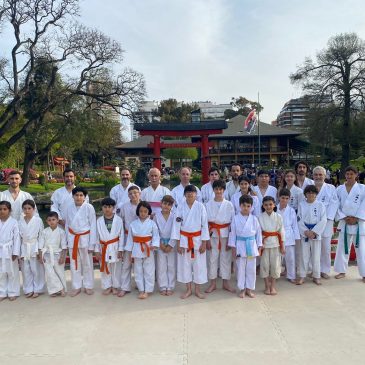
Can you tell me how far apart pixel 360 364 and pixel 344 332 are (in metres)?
0.66

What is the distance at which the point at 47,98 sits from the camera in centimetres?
2122

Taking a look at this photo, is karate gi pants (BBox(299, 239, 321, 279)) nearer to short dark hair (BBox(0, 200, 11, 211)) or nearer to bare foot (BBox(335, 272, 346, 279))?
bare foot (BBox(335, 272, 346, 279))

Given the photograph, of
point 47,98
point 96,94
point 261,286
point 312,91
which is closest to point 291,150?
point 312,91

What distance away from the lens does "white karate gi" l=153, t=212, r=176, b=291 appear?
5.43 m

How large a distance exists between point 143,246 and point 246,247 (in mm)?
1529

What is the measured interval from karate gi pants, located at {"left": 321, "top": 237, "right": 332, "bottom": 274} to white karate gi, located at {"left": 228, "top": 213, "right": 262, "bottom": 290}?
4.57ft

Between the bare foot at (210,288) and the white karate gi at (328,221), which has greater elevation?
the white karate gi at (328,221)

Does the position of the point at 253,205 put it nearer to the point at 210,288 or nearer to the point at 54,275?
the point at 210,288

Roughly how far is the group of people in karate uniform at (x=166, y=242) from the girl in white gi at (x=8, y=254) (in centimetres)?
1

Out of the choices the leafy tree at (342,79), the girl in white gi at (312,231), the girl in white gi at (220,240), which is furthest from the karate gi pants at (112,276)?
the leafy tree at (342,79)

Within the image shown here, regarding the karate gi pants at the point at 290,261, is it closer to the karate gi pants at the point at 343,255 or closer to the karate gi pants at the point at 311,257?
the karate gi pants at the point at 311,257

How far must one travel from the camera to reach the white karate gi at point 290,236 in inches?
221

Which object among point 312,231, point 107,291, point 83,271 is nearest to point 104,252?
point 83,271

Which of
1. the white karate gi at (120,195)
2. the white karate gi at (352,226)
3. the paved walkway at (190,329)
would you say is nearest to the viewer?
the paved walkway at (190,329)
